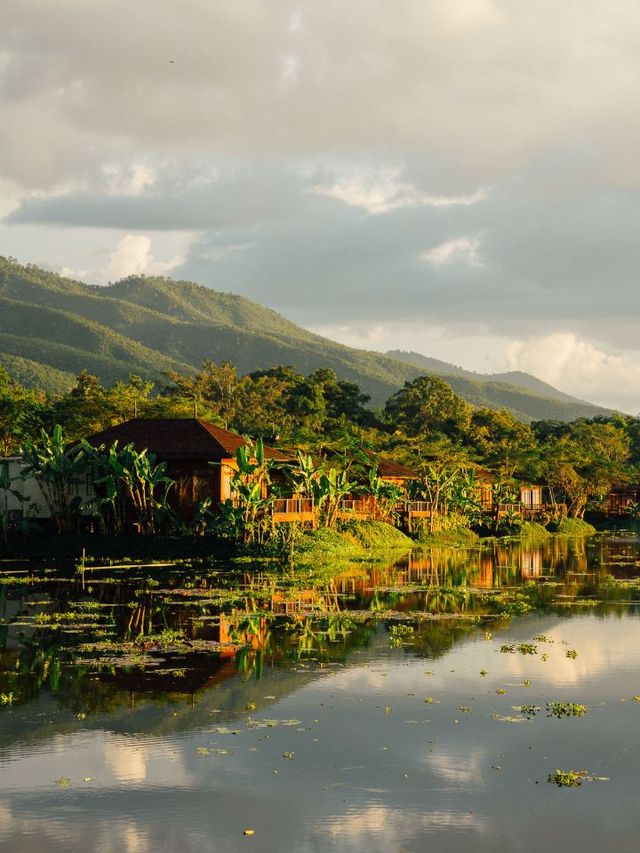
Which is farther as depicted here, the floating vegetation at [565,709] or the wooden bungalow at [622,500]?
the wooden bungalow at [622,500]

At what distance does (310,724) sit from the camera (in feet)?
57.0

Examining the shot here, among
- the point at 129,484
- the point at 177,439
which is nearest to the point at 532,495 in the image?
the point at 177,439

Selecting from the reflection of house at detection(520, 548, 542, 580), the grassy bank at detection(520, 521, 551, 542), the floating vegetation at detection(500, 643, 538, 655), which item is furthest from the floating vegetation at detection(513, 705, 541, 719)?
the grassy bank at detection(520, 521, 551, 542)

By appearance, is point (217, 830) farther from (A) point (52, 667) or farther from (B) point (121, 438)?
(B) point (121, 438)

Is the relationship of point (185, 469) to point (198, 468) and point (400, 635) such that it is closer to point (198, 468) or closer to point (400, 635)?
point (198, 468)

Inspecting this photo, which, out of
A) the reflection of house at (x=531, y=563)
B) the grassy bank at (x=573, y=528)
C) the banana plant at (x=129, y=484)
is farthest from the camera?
the grassy bank at (x=573, y=528)

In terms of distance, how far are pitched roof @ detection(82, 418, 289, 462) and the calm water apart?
17.4 metres

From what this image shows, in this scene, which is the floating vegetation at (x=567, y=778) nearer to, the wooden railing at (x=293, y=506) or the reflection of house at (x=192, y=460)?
the wooden railing at (x=293, y=506)

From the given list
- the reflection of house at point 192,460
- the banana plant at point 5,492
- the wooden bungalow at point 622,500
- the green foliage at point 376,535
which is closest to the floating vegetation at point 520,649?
the reflection of house at point 192,460

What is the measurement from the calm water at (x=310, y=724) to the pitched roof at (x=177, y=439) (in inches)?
685

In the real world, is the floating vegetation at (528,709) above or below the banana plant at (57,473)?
below

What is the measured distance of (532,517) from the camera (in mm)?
86000

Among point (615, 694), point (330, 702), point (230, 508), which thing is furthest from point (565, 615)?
point (230, 508)

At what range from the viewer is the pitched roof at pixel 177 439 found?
164ft
